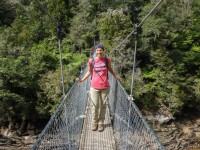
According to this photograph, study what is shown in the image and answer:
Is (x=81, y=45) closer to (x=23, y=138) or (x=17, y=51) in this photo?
(x=17, y=51)

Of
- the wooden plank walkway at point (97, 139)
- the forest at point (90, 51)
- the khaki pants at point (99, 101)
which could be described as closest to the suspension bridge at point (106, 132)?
the wooden plank walkway at point (97, 139)

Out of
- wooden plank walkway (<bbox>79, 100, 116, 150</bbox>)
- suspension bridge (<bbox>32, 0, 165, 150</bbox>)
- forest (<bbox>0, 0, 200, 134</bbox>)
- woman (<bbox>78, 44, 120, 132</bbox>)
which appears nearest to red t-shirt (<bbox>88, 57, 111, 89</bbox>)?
woman (<bbox>78, 44, 120, 132</bbox>)

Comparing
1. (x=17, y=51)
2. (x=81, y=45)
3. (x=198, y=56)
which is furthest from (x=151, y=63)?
(x=17, y=51)

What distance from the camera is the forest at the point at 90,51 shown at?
1048cm

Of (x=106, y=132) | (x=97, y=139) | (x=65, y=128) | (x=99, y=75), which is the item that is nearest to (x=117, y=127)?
(x=106, y=132)

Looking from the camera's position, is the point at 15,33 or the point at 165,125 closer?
the point at 165,125

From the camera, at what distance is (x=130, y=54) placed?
38.2 ft

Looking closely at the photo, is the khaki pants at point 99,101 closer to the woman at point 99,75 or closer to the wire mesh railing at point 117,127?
the woman at point 99,75

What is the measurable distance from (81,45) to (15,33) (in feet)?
9.84

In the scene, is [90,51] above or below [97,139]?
above

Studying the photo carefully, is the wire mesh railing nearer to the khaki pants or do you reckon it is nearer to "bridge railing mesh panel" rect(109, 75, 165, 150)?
"bridge railing mesh panel" rect(109, 75, 165, 150)

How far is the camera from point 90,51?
10.8m

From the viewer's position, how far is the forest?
34.4ft

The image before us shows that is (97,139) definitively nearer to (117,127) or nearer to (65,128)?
(117,127)
